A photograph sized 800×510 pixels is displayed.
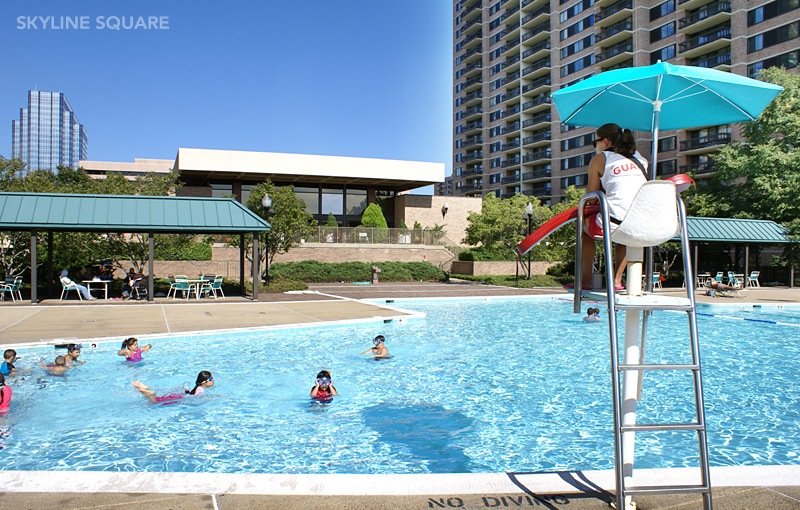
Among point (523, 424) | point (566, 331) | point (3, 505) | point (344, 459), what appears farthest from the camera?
point (566, 331)

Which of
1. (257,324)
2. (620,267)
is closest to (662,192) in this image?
(620,267)

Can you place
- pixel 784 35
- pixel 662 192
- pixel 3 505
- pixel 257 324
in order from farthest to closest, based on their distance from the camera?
pixel 784 35
pixel 257 324
pixel 3 505
pixel 662 192

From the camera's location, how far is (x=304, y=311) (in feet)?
62.6

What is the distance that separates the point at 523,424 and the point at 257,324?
8.98m

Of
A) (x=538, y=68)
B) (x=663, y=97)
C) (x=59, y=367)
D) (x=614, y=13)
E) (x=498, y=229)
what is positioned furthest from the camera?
(x=538, y=68)

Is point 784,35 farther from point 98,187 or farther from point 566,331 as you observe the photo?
point 98,187

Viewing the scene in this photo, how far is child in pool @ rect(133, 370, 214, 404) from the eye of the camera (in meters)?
9.64

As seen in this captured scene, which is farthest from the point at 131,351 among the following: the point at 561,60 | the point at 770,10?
the point at 561,60

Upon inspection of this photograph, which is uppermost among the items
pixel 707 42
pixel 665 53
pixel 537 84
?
pixel 537 84

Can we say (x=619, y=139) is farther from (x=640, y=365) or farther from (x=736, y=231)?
(x=736, y=231)

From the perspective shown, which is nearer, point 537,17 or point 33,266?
point 33,266

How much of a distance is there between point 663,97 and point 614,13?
71612 millimetres

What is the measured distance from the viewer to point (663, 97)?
4969 mm

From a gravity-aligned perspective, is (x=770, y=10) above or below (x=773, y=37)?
above
